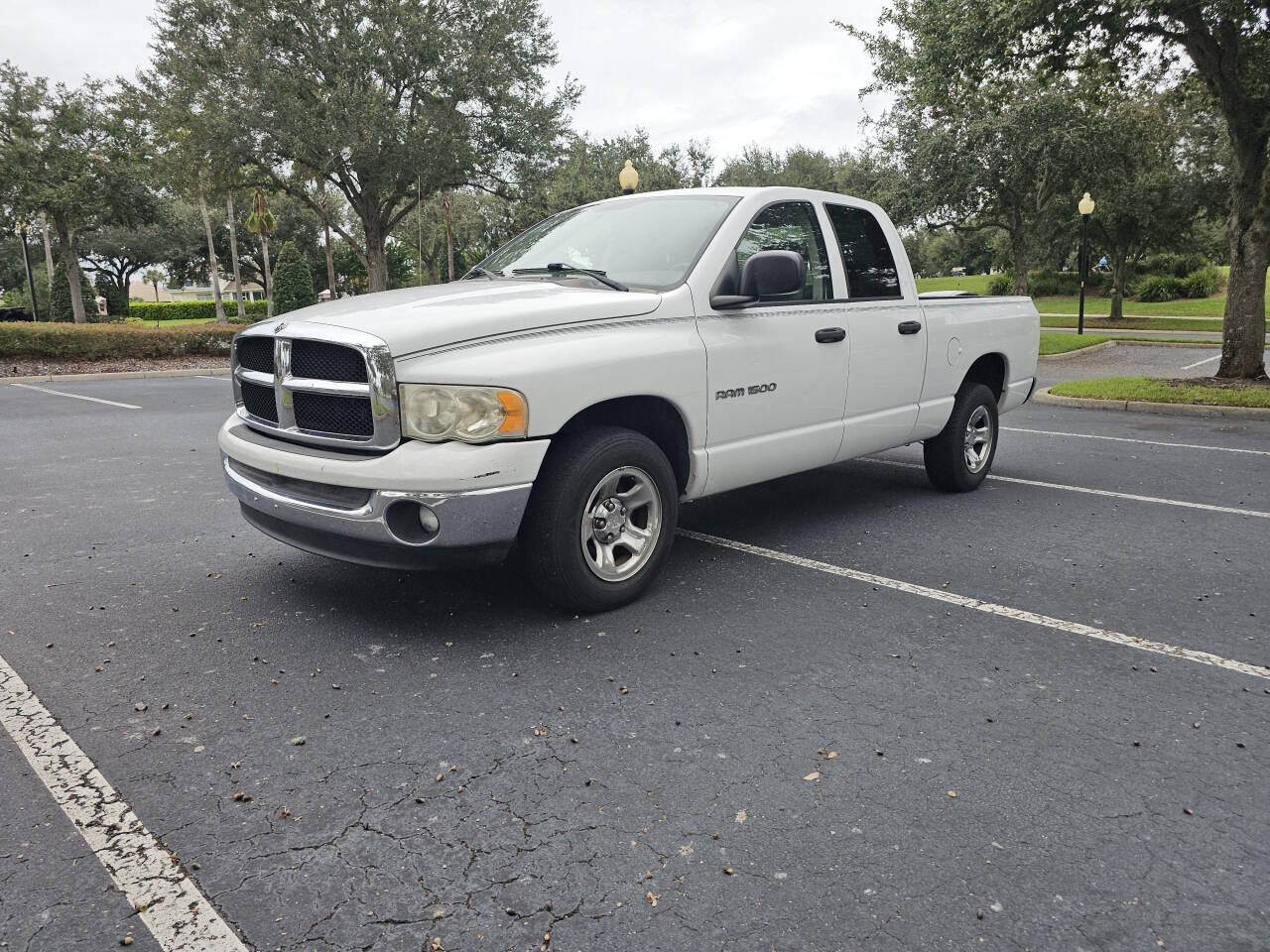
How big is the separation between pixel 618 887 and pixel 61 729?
2098mm

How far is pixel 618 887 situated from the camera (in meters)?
2.38

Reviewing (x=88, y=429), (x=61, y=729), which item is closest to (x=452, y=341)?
(x=61, y=729)

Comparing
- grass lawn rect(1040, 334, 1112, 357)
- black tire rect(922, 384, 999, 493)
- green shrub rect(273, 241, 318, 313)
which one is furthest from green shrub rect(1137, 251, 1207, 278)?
black tire rect(922, 384, 999, 493)

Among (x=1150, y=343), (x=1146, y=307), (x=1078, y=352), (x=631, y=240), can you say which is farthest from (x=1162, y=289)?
(x=631, y=240)

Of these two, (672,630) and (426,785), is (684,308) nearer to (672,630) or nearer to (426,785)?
(672,630)

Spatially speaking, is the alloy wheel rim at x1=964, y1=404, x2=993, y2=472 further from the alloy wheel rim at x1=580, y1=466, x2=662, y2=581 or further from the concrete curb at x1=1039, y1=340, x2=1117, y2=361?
the concrete curb at x1=1039, y1=340, x2=1117, y2=361

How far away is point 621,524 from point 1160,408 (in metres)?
10.9

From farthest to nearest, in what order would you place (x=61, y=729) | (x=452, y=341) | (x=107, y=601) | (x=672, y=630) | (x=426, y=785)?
1. (x=107, y=601)
2. (x=672, y=630)
3. (x=452, y=341)
4. (x=61, y=729)
5. (x=426, y=785)

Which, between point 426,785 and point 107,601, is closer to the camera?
point 426,785

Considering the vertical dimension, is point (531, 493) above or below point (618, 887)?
above

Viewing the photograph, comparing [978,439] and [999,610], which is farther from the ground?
[978,439]

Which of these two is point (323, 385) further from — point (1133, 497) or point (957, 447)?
point (1133, 497)

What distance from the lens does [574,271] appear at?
194 inches

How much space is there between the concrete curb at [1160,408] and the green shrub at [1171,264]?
42124mm
